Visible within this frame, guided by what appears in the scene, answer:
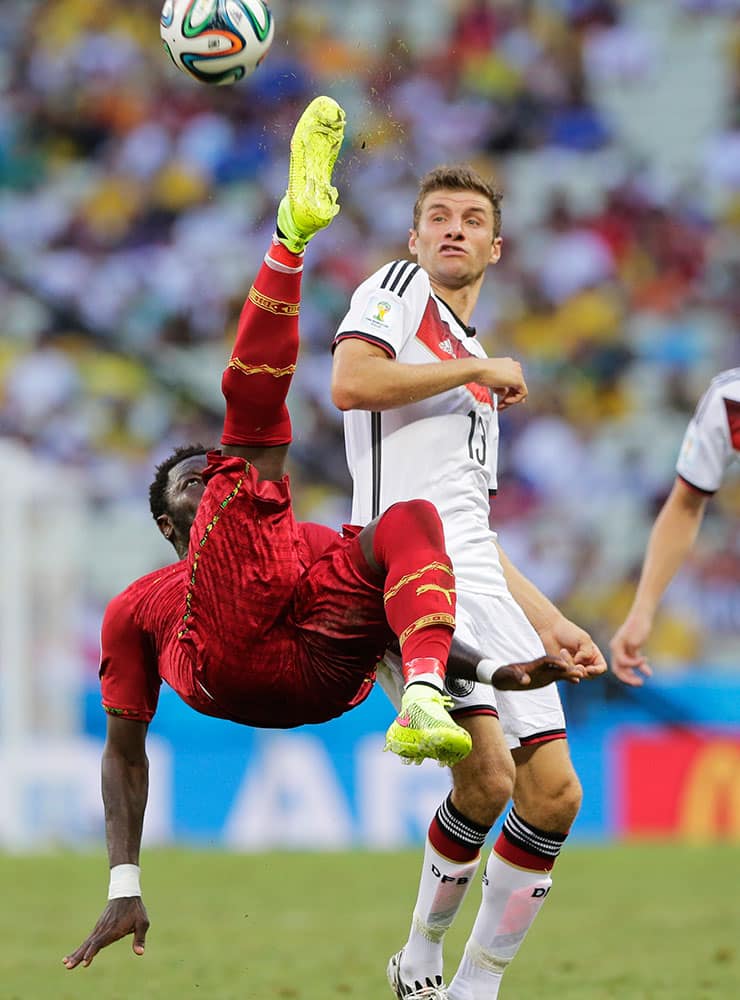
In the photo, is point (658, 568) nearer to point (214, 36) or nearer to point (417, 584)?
point (417, 584)

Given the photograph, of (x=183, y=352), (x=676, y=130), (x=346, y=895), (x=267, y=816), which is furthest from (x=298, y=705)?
(x=676, y=130)

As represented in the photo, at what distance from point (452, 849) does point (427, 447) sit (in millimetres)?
1319

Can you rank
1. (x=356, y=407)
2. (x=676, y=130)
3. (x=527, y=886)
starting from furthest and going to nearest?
(x=676, y=130) → (x=527, y=886) → (x=356, y=407)

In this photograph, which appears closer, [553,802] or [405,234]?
[553,802]

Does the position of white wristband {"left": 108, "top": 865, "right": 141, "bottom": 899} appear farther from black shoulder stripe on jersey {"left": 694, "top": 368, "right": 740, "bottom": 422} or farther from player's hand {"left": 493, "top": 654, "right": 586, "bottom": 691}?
black shoulder stripe on jersey {"left": 694, "top": 368, "right": 740, "bottom": 422}

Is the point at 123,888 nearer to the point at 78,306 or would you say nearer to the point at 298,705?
the point at 298,705

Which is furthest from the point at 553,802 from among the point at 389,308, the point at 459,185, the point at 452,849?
the point at 459,185

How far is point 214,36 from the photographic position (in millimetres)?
5352

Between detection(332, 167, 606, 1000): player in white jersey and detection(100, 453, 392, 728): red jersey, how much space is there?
1.08 feet

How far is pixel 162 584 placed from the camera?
547 cm

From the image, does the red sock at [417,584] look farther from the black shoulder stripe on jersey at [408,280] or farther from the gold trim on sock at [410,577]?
the black shoulder stripe on jersey at [408,280]

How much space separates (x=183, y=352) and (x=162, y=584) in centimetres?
965

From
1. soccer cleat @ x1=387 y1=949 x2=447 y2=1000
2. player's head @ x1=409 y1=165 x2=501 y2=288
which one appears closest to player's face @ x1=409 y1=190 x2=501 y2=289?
player's head @ x1=409 y1=165 x2=501 y2=288

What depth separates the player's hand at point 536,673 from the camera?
4.30 metres
